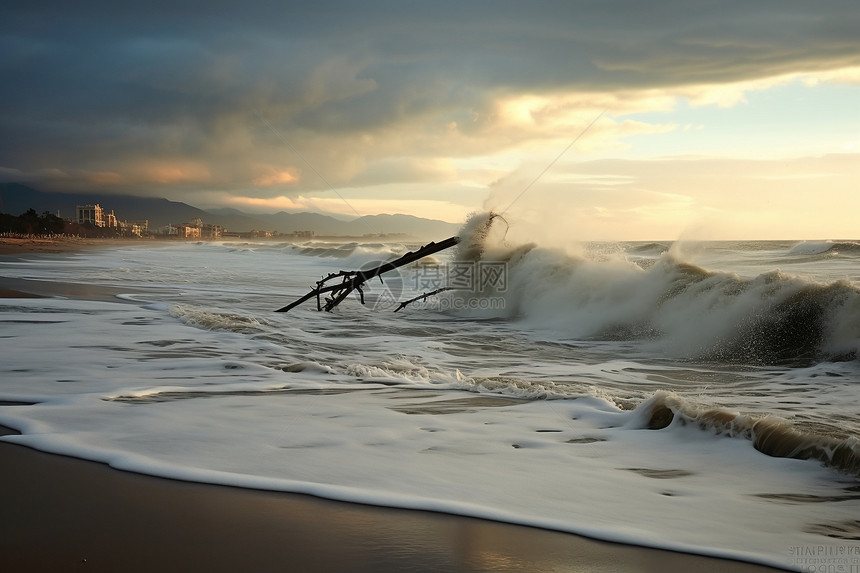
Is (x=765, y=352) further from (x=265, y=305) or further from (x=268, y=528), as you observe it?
(x=265, y=305)

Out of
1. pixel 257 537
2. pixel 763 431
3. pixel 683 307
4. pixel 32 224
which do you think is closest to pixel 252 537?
pixel 257 537

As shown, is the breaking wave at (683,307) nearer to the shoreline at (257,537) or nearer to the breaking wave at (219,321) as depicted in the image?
the breaking wave at (219,321)

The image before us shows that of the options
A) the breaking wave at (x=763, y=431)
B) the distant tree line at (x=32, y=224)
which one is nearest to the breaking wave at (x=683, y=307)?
the breaking wave at (x=763, y=431)

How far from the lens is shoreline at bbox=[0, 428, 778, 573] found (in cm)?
252

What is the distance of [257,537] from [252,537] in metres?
0.02

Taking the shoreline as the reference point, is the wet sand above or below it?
above

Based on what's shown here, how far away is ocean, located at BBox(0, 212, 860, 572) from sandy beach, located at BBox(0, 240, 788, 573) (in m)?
0.16

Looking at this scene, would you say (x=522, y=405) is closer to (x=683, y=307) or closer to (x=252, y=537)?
(x=252, y=537)

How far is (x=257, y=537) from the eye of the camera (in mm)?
2752

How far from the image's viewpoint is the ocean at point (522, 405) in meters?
3.30

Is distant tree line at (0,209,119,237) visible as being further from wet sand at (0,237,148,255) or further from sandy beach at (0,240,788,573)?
sandy beach at (0,240,788,573)

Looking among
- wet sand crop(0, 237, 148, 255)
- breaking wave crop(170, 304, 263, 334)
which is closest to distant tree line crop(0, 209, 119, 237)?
wet sand crop(0, 237, 148, 255)

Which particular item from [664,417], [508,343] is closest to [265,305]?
[508,343]

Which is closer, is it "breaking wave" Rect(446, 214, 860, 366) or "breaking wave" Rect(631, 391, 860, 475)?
"breaking wave" Rect(631, 391, 860, 475)
